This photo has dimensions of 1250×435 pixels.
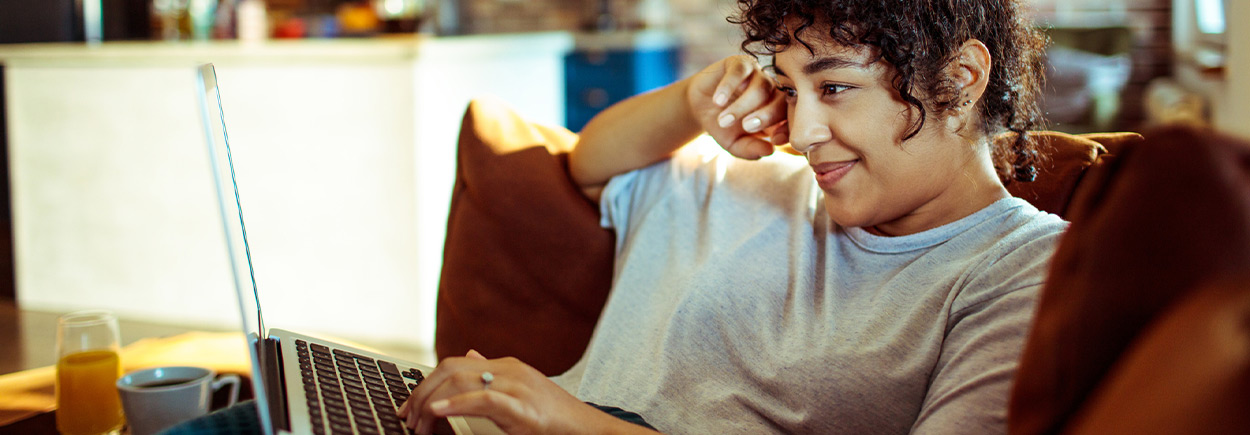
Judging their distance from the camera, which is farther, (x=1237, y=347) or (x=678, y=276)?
(x=678, y=276)

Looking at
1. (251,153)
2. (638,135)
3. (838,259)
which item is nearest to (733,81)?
(638,135)

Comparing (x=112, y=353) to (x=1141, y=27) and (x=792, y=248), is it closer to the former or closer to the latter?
(x=792, y=248)

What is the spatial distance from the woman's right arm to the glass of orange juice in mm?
619

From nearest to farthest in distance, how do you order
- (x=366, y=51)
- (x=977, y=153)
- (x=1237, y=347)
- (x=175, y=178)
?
1. (x=1237, y=347)
2. (x=977, y=153)
3. (x=366, y=51)
4. (x=175, y=178)

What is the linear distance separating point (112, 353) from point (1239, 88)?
2462mm

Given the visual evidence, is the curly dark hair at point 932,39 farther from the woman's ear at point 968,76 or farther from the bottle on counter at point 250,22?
the bottle on counter at point 250,22

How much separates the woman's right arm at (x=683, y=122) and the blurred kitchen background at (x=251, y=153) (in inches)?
55.6

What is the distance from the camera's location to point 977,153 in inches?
39.4

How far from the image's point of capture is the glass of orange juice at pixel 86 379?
0.98 meters

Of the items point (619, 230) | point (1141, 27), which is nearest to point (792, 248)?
point (619, 230)

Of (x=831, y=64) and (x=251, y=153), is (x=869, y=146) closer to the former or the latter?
(x=831, y=64)

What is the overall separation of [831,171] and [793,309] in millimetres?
156

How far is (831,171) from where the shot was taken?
998 mm

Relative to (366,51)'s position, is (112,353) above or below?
below
